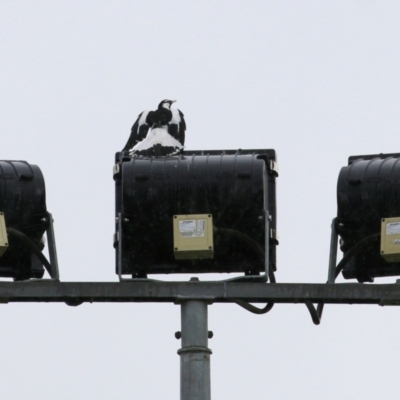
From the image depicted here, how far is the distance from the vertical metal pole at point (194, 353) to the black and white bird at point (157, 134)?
9.58ft

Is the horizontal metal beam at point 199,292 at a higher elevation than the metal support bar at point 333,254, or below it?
below

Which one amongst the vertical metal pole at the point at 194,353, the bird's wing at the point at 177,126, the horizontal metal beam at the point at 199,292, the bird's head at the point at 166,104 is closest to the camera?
the vertical metal pole at the point at 194,353

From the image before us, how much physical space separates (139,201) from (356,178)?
1.28m

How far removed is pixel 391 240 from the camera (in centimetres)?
849

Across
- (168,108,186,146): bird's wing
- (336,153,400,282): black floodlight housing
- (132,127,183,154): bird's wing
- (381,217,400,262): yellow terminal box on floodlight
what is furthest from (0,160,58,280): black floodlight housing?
(168,108,186,146): bird's wing

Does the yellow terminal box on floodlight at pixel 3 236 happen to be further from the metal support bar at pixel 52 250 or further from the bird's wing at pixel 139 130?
the bird's wing at pixel 139 130

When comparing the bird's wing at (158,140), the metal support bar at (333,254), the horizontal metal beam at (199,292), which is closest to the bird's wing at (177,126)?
the bird's wing at (158,140)

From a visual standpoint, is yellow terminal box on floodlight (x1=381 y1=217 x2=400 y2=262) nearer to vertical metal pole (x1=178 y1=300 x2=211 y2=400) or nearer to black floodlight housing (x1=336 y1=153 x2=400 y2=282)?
black floodlight housing (x1=336 y1=153 x2=400 y2=282)

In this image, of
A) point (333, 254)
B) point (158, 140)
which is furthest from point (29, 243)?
point (158, 140)

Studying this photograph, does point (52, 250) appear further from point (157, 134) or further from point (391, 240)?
point (157, 134)

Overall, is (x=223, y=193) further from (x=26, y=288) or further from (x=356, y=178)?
(x=26, y=288)

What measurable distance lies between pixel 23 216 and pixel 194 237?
103cm

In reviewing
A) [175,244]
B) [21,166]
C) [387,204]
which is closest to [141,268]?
[175,244]

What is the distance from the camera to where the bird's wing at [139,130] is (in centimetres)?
1165
